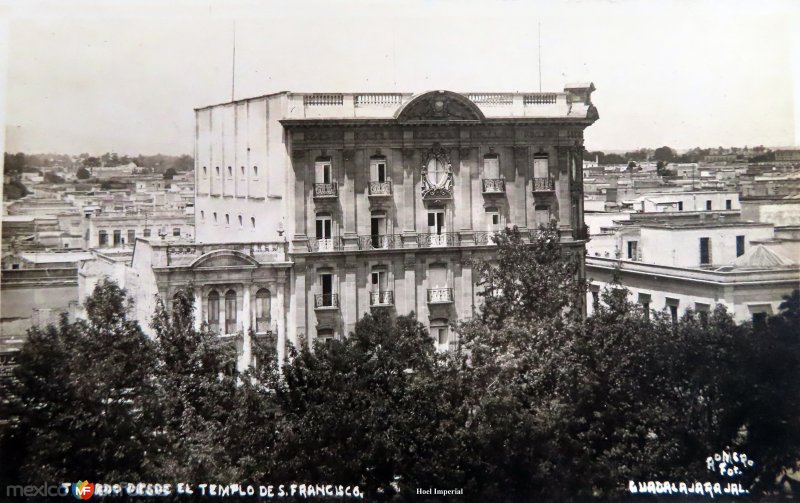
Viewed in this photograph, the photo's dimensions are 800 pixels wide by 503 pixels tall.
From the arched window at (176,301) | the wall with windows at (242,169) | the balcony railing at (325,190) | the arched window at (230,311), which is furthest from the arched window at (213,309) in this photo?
the balcony railing at (325,190)

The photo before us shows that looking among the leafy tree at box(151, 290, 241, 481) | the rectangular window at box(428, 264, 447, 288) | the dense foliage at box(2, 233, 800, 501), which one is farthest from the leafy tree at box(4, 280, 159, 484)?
the rectangular window at box(428, 264, 447, 288)

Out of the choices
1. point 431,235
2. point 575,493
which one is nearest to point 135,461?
point 575,493

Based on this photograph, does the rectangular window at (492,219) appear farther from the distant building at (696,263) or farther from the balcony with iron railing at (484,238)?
the distant building at (696,263)

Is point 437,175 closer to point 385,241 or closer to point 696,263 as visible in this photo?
point 385,241

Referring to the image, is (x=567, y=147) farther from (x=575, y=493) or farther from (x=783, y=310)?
(x=575, y=493)

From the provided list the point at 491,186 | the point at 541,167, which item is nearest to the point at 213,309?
the point at 491,186

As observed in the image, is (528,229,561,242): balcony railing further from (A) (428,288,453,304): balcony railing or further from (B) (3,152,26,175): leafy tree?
(B) (3,152,26,175): leafy tree
